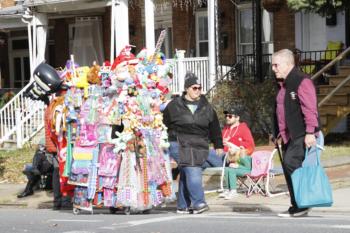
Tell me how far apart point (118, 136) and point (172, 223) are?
5.31ft

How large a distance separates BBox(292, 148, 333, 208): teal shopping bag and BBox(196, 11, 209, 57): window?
1535 cm

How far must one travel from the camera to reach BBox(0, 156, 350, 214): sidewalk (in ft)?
33.5

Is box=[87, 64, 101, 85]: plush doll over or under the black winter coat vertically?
over

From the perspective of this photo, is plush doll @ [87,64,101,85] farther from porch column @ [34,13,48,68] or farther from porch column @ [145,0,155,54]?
porch column @ [34,13,48,68]

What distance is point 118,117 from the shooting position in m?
9.95

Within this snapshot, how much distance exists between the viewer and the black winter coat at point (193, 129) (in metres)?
9.66

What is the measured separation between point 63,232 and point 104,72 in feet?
8.65

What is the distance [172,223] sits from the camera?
893cm

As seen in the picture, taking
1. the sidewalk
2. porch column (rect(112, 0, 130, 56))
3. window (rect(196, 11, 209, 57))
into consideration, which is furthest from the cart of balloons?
window (rect(196, 11, 209, 57))

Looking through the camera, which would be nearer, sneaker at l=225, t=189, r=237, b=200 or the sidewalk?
the sidewalk

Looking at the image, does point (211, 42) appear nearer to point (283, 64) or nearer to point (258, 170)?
point (258, 170)

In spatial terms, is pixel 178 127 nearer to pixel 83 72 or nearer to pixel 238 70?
pixel 83 72

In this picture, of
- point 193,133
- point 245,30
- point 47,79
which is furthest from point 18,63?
point 193,133

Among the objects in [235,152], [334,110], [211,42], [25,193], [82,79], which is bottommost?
[25,193]
